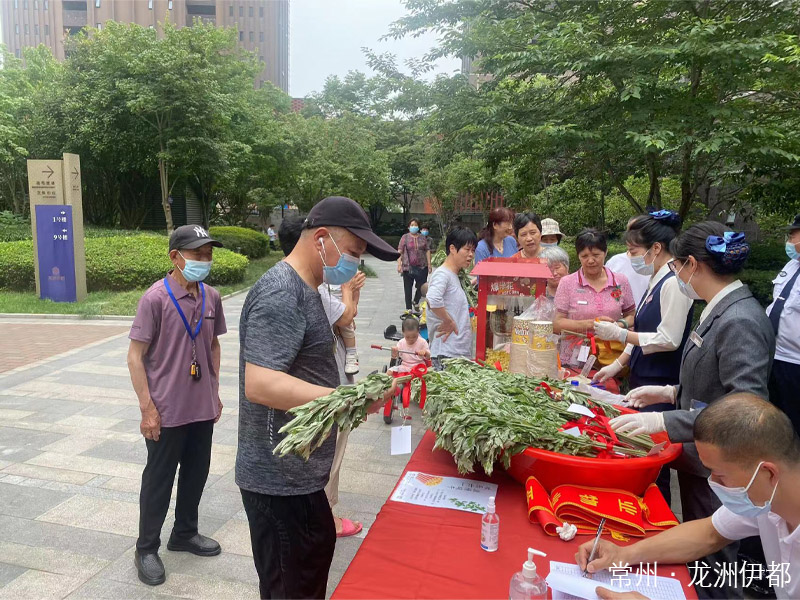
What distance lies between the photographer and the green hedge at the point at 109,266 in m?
12.0

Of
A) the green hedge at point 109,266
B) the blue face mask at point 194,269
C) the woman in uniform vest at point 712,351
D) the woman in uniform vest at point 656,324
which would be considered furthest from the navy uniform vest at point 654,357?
the green hedge at point 109,266

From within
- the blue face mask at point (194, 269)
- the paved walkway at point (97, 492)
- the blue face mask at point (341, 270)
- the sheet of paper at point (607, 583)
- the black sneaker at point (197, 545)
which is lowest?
the paved walkway at point (97, 492)

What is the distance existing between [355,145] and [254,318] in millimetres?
18839

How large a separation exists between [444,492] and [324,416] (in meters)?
0.72

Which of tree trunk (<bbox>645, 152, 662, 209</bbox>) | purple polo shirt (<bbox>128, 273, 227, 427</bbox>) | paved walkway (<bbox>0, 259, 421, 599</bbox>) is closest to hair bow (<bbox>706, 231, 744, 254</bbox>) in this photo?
paved walkway (<bbox>0, 259, 421, 599</bbox>)

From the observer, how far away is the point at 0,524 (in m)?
3.31

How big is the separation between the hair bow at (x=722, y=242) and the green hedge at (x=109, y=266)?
11.9 m

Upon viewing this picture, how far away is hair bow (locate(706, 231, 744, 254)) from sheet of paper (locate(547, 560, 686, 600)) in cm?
124

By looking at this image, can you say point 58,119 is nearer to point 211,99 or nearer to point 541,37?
point 211,99

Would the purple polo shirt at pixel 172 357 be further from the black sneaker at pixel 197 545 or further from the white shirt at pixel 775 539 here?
the white shirt at pixel 775 539

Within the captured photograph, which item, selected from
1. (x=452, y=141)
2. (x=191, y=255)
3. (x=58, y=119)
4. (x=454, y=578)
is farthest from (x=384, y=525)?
(x=58, y=119)

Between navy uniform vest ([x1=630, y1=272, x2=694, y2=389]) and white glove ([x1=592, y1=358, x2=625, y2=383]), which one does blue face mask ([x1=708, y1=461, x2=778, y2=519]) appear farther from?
white glove ([x1=592, y1=358, x2=625, y2=383])

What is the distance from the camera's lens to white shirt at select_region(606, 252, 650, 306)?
439 centimetres

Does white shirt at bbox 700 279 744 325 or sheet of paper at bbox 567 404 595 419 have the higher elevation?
white shirt at bbox 700 279 744 325
